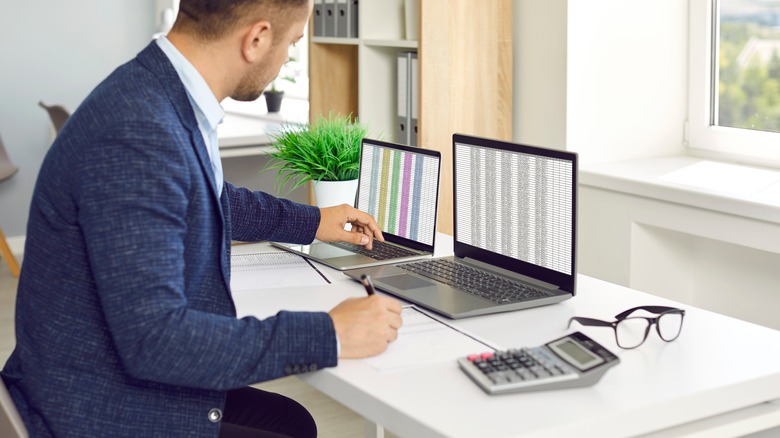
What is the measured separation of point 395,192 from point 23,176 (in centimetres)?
382

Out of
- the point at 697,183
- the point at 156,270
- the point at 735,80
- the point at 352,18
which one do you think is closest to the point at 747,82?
the point at 735,80

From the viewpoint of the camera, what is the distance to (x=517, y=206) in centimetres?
183

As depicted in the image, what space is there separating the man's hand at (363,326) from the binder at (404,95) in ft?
6.07

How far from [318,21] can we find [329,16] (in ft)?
0.31

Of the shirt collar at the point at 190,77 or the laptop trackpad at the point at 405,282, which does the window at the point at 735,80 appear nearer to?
the laptop trackpad at the point at 405,282

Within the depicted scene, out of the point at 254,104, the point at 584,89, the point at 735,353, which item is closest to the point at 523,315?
the point at 735,353

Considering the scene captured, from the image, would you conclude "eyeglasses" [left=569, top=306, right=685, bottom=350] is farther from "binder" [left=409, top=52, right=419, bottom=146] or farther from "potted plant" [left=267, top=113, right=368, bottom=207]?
"binder" [left=409, top=52, right=419, bottom=146]

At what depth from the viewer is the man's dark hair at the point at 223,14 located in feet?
4.57

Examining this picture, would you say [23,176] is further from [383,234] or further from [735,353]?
[735,353]

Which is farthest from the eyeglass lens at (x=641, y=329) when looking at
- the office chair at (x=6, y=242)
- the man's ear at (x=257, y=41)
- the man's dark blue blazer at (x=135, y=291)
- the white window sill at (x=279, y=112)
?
the office chair at (x=6, y=242)

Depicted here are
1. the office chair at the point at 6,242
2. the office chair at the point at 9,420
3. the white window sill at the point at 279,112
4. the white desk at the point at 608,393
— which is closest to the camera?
the white desk at the point at 608,393

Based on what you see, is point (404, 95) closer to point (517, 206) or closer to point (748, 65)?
point (748, 65)

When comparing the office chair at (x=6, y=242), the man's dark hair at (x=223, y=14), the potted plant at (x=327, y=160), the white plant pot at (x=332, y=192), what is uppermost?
the man's dark hair at (x=223, y=14)

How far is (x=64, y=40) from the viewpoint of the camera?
17.9ft
